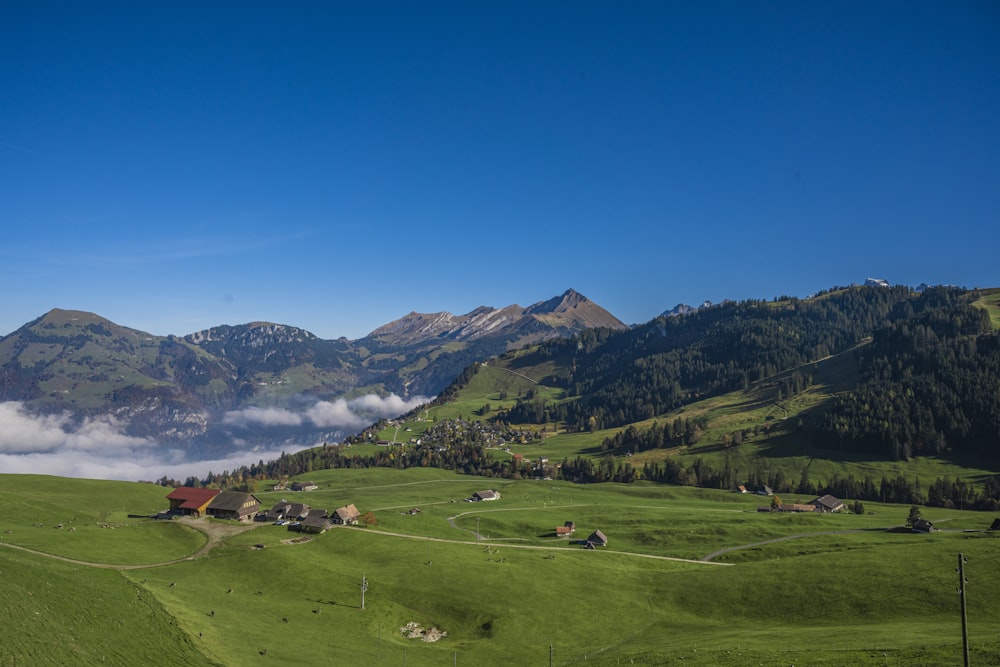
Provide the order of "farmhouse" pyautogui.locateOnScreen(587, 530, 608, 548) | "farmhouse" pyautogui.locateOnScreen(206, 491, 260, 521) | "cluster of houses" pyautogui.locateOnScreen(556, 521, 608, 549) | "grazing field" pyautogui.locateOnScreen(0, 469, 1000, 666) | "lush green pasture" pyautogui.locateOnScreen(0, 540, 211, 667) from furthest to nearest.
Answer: "farmhouse" pyautogui.locateOnScreen(587, 530, 608, 548), "cluster of houses" pyautogui.locateOnScreen(556, 521, 608, 549), "farmhouse" pyautogui.locateOnScreen(206, 491, 260, 521), "grazing field" pyautogui.locateOnScreen(0, 469, 1000, 666), "lush green pasture" pyautogui.locateOnScreen(0, 540, 211, 667)

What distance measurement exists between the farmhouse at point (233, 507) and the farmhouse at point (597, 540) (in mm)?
75404

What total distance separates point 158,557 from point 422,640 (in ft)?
159

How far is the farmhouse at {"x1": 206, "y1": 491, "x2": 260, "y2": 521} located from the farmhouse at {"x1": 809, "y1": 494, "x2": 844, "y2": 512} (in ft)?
521

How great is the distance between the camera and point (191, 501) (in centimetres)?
12675

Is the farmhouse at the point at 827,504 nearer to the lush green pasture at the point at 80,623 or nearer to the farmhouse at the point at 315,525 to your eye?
the farmhouse at the point at 315,525

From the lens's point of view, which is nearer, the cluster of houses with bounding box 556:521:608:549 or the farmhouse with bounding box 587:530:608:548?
the cluster of houses with bounding box 556:521:608:549

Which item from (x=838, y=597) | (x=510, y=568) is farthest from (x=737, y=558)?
(x=510, y=568)

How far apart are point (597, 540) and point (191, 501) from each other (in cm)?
9055

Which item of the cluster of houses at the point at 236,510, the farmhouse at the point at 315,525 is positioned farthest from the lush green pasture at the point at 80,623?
the cluster of houses at the point at 236,510

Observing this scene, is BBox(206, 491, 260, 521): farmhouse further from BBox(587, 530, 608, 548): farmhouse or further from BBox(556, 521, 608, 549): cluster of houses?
BBox(587, 530, 608, 548): farmhouse

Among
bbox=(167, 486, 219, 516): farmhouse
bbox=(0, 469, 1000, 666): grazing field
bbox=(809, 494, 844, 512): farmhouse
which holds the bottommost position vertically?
bbox=(809, 494, 844, 512): farmhouse

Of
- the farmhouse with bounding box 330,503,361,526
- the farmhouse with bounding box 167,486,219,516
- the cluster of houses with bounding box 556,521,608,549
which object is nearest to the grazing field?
the cluster of houses with bounding box 556,521,608,549

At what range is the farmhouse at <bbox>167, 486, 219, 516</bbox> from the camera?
125m

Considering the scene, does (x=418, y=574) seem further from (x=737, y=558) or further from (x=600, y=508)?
(x=600, y=508)
